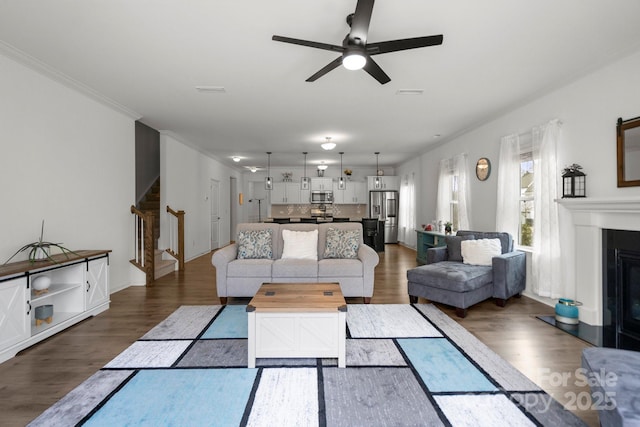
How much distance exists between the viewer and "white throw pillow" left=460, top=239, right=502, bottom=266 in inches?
155

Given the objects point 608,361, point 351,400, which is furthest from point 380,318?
point 608,361

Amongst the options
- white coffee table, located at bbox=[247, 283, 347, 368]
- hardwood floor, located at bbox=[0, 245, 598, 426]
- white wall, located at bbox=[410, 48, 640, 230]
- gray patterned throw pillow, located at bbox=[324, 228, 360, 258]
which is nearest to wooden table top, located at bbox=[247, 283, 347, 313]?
white coffee table, located at bbox=[247, 283, 347, 368]

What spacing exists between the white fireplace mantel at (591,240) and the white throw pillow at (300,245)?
9.76 feet

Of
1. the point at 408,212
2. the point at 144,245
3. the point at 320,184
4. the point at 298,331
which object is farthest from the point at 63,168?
the point at 408,212

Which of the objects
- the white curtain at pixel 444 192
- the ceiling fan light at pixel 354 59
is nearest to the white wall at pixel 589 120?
the white curtain at pixel 444 192

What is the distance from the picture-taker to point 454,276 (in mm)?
3373

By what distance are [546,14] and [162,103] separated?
4426 mm

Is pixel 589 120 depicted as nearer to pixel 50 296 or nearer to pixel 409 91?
pixel 409 91

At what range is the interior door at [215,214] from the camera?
28.7 ft

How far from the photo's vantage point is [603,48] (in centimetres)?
276

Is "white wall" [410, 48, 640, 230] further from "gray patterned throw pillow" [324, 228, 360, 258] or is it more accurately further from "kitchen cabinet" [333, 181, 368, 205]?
"kitchen cabinet" [333, 181, 368, 205]

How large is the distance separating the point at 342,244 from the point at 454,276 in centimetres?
150

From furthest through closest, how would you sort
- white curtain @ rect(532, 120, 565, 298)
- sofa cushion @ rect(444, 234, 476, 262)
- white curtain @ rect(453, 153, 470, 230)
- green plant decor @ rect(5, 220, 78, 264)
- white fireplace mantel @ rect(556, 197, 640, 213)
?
white curtain @ rect(453, 153, 470, 230) < sofa cushion @ rect(444, 234, 476, 262) < white curtain @ rect(532, 120, 565, 298) < green plant decor @ rect(5, 220, 78, 264) < white fireplace mantel @ rect(556, 197, 640, 213)

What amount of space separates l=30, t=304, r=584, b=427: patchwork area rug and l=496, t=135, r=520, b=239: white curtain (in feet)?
7.69
